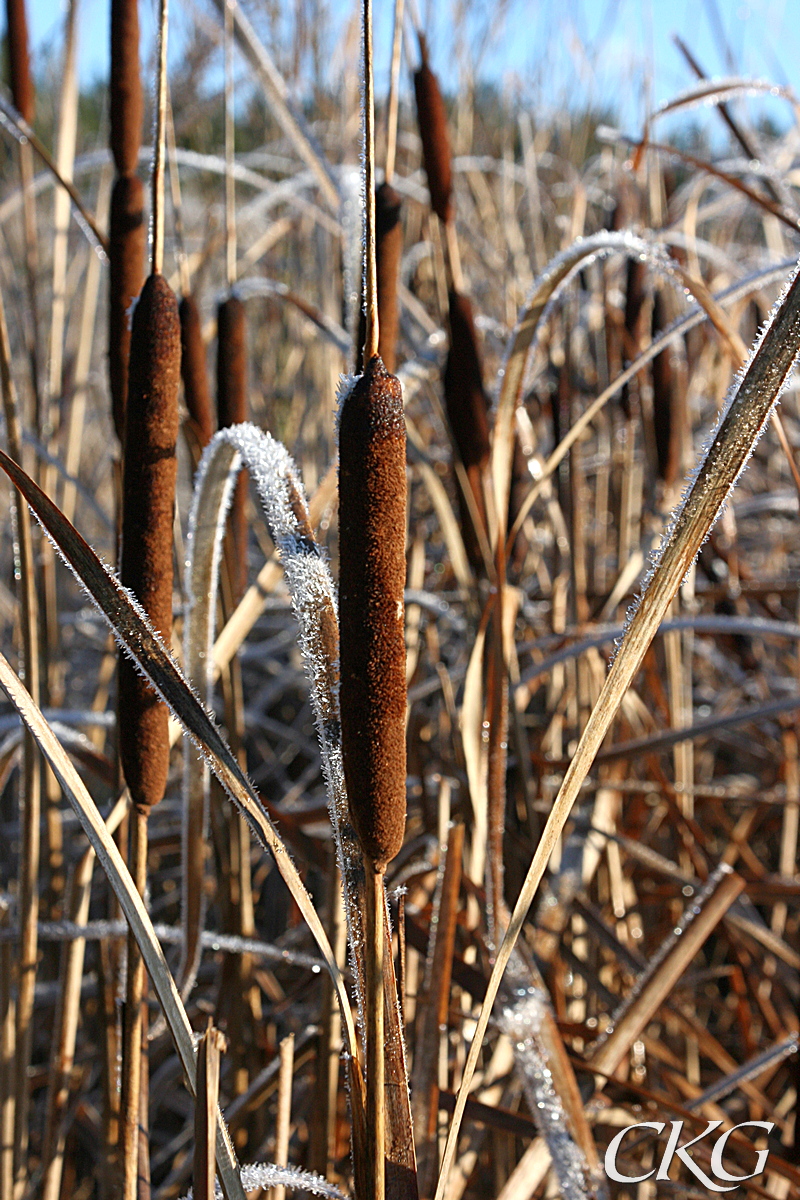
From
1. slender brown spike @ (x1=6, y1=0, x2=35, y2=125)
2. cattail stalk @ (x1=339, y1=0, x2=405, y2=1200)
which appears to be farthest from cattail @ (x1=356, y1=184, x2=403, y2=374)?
slender brown spike @ (x1=6, y1=0, x2=35, y2=125)

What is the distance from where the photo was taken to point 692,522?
366 mm

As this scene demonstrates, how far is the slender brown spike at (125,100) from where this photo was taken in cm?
58

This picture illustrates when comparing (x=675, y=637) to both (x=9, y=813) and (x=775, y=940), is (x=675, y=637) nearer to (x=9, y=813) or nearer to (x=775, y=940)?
(x=775, y=940)

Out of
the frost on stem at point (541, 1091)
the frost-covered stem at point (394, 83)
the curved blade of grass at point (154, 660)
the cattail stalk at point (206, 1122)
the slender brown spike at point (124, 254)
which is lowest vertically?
the frost on stem at point (541, 1091)

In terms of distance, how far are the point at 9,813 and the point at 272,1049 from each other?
2.62ft

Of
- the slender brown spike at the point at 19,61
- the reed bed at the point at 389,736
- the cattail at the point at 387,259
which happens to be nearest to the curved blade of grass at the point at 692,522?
the reed bed at the point at 389,736

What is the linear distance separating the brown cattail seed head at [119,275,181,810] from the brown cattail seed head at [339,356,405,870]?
5.2 inches

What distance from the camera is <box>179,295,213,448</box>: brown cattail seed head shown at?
695 mm

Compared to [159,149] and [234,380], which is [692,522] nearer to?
[159,149]

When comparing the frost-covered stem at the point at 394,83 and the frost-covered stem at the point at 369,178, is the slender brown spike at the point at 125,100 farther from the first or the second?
the frost-covered stem at the point at 369,178

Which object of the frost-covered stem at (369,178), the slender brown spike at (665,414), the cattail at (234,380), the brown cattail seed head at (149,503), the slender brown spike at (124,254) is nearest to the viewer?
the frost-covered stem at (369,178)

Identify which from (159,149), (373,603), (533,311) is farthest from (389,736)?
(533,311)

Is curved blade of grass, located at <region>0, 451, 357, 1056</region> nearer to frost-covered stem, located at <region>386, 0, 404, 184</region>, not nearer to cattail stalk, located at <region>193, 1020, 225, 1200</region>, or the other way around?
cattail stalk, located at <region>193, 1020, 225, 1200</region>

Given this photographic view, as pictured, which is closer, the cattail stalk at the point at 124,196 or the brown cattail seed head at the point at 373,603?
the brown cattail seed head at the point at 373,603
